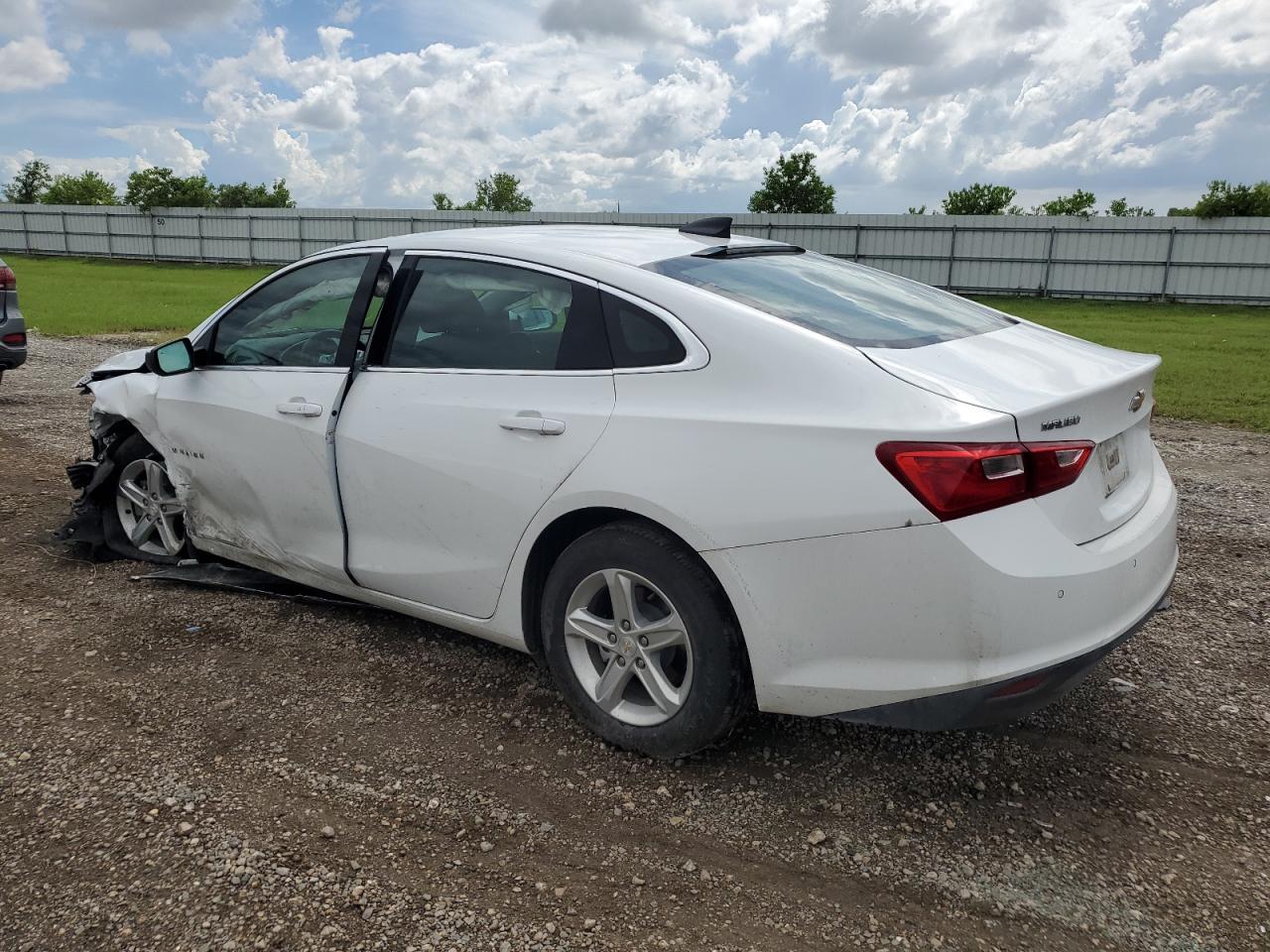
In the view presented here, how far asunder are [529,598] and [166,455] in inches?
86.7

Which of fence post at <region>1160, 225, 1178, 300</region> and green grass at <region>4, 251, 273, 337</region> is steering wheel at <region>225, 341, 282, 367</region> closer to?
green grass at <region>4, 251, 273, 337</region>

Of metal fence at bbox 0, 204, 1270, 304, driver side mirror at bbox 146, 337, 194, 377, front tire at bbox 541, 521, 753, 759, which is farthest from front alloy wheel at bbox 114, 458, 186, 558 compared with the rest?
metal fence at bbox 0, 204, 1270, 304

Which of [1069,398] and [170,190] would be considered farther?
[170,190]

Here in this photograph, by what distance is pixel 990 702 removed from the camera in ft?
8.33

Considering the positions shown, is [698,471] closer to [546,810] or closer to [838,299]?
[838,299]

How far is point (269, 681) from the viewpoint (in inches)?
146

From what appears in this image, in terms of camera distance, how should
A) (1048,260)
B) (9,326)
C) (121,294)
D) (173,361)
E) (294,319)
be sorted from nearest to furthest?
(294,319) → (173,361) → (9,326) → (121,294) → (1048,260)

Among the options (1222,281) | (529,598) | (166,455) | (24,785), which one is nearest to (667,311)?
(529,598)

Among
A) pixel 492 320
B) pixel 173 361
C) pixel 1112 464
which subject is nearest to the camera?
pixel 1112 464

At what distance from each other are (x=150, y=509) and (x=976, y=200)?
5313 cm

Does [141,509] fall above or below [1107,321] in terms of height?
below

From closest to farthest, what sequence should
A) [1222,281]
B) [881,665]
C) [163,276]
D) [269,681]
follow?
[881,665], [269,681], [1222,281], [163,276]

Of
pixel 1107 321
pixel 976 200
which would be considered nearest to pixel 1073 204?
pixel 976 200

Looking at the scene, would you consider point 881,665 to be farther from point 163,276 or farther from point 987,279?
point 163,276
